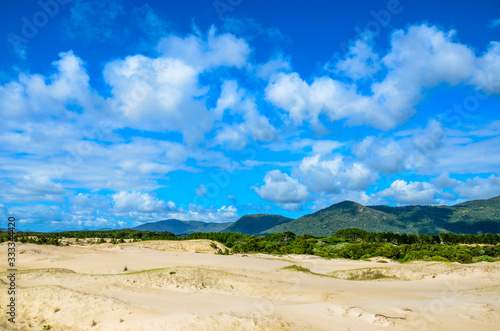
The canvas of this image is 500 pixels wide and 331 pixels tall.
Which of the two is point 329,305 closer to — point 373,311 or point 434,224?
point 373,311

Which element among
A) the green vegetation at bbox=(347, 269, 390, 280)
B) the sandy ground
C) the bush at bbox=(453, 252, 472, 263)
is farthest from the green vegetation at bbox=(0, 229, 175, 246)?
the bush at bbox=(453, 252, 472, 263)

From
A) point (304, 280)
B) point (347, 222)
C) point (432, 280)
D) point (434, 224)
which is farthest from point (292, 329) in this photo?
point (434, 224)

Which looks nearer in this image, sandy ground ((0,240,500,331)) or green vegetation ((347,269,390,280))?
sandy ground ((0,240,500,331))

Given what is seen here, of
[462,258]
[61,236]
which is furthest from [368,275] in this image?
[61,236]

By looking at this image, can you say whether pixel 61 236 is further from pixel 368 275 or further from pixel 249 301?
pixel 249 301

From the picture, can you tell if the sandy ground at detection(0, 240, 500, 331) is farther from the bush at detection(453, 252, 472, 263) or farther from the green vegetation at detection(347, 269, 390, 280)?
the bush at detection(453, 252, 472, 263)

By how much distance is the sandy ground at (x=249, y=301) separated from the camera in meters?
13.9

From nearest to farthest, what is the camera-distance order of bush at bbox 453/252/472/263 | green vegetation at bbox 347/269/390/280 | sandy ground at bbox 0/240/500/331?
sandy ground at bbox 0/240/500/331, green vegetation at bbox 347/269/390/280, bush at bbox 453/252/472/263

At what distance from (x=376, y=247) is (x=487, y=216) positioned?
175 m

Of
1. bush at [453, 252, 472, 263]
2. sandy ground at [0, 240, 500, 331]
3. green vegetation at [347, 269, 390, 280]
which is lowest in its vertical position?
bush at [453, 252, 472, 263]

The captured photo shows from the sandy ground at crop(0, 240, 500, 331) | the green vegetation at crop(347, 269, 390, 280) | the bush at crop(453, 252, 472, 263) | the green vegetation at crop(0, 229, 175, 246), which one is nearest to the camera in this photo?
the sandy ground at crop(0, 240, 500, 331)

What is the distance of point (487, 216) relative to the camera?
191250mm

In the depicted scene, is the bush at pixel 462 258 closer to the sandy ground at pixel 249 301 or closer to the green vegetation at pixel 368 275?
the sandy ground at pixel 249 301

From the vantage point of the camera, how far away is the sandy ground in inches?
545
